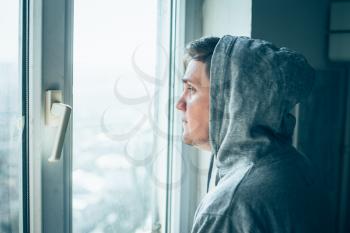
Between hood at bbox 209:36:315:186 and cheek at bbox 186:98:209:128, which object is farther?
cheek at bbox 186:98:209:128

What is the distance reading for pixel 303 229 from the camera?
0.89 m

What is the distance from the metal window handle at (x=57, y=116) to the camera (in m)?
0.99

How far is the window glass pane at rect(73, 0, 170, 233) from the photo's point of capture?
3.77 ft

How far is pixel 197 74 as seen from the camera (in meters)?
1.14

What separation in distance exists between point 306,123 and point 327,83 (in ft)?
0.80

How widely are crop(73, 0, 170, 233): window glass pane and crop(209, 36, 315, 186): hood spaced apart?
0.38 meters

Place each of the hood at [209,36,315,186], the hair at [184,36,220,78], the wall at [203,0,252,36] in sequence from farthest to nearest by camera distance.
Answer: the wall at [203,0,252,36]
the hair at [184,36,220,78]
the hood at [209,36,315,186]

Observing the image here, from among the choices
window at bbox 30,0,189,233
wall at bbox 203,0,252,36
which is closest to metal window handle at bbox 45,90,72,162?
window at bbox 30,0,189,233

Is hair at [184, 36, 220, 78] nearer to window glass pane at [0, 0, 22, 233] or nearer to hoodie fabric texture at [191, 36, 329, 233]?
hoodie fabric texture at [191, 36, 329, 233]

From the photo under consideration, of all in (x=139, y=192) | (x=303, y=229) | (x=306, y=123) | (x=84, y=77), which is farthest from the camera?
(x=306, y=123)

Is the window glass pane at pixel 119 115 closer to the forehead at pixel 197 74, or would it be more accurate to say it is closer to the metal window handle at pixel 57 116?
the metal window handle at pixel 57 116

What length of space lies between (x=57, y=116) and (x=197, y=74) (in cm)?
40

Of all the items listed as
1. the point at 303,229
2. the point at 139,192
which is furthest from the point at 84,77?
the point at 303,229

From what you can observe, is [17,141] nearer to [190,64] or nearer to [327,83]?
[190,64]
